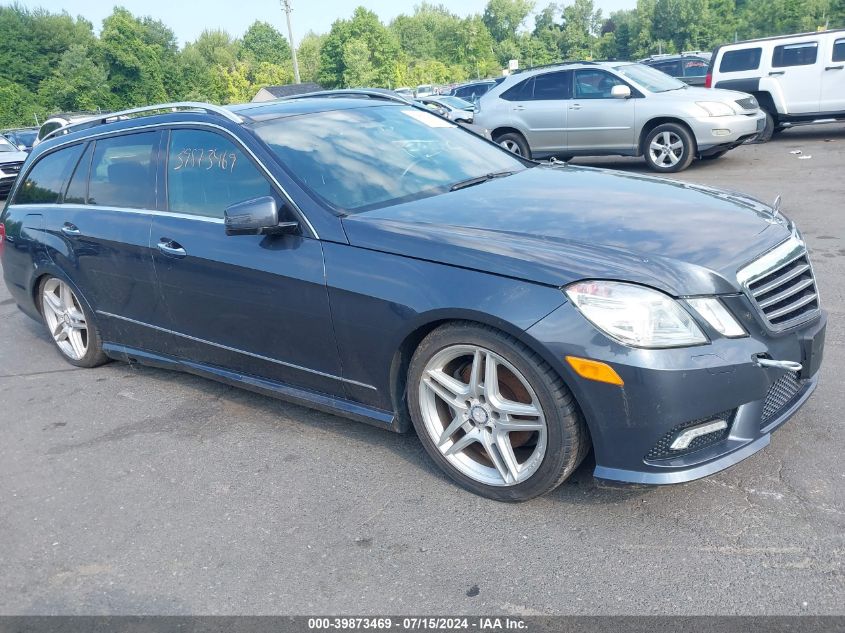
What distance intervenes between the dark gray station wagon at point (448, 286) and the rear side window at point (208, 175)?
1cm

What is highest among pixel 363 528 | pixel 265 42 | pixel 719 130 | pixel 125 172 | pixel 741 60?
pixel 265 42

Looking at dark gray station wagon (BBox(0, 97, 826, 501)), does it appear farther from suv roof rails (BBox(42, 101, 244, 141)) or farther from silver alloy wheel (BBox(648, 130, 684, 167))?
silver alloy wheel (BBox(648, 130, 684, 167))

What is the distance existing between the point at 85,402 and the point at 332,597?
9.14 feet

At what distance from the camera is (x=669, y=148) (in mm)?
12016

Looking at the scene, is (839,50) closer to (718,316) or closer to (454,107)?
(454,107)

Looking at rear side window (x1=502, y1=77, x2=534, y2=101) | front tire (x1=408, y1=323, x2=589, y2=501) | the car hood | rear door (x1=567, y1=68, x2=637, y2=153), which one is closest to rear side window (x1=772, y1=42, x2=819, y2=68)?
rear door (x1=567, y1=68, x2=637, y2=153)

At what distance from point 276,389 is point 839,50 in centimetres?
1392

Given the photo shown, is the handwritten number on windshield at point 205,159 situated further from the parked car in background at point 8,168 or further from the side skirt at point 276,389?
the parked car in background at point 8,168

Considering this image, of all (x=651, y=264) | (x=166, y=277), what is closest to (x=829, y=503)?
(x=651, y=264)

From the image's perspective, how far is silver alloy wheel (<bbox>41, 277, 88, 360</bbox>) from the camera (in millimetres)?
5344

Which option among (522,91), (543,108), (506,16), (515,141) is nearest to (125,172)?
(543,108)

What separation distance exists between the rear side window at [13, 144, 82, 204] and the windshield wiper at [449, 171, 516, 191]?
106 inches

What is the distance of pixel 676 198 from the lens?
3768 mm

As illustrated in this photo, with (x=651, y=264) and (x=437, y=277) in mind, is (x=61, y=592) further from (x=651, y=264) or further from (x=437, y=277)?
(x=651, y=264)
